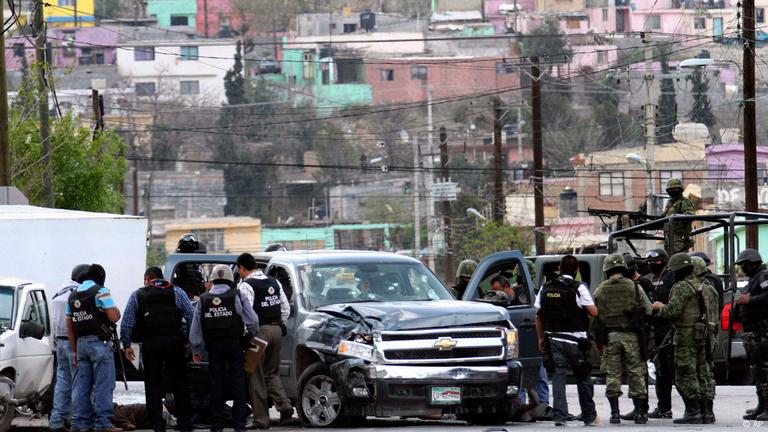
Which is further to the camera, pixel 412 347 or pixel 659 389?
pixel 659 389

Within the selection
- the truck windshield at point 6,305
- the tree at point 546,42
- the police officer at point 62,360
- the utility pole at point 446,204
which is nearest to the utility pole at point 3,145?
the truck windshield at point 6,305

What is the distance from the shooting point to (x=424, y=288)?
16.9 metres

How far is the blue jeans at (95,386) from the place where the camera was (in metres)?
15.9

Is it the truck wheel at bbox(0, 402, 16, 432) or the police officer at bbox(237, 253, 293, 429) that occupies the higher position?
the police officer at bbox(237, 253, 293, 429)

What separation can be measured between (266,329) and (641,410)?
3.98 metres

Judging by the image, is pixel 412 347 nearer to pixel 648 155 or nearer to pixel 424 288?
pixel 424 288

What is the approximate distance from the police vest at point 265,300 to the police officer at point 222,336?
0.25 m

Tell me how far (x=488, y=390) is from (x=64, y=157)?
84.2 ft

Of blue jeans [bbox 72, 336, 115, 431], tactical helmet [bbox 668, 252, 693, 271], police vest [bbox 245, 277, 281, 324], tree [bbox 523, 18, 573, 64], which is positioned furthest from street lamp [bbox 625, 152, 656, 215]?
tree [bbox 523, 18, 573, 64]

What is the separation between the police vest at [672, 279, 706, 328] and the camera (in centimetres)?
1577

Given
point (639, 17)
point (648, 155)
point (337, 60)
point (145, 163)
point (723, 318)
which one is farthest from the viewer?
point (639, 17)

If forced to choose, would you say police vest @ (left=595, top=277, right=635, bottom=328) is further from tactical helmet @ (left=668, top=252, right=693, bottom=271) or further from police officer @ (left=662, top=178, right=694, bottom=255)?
police officer @ (left=662, top=178, right=694, bottom=255)

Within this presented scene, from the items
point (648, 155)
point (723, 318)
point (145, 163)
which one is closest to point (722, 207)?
point (648, 155)

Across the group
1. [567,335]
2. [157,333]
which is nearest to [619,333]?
[567,335]
